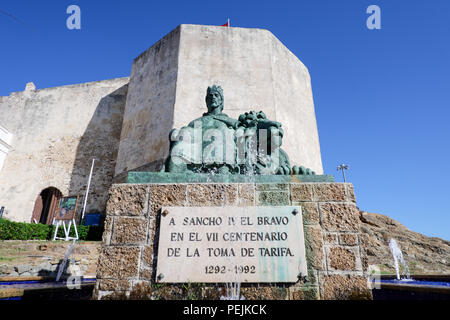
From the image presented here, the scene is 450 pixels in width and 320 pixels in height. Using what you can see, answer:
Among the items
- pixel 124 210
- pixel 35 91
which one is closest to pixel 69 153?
pixel 35 91

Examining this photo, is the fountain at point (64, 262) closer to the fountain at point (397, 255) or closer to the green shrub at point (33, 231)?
the green shrub at point (33, 231)

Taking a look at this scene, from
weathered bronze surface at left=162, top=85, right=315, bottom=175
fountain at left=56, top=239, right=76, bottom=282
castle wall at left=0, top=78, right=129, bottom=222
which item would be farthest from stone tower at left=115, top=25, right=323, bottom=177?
weathered bronze surface at left=162, top=85, right=315, bottom=175

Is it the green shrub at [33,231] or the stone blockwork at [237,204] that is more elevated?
the green shrub at [33,231]

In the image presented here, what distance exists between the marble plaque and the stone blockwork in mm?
73

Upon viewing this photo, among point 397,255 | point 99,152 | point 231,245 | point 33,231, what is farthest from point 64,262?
point 99,152

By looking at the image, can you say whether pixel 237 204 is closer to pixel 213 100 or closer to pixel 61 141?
pixel 213 100

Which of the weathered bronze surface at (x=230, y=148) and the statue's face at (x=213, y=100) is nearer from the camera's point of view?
the weathered bronze surface at (x=230, y=148)

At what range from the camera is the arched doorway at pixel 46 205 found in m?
14.9

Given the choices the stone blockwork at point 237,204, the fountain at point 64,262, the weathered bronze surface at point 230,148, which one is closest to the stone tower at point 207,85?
the fountain at point 64,262

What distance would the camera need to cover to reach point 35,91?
18125 millimetres

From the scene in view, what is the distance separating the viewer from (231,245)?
223 cm

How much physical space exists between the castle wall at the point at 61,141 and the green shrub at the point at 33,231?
11.4 ft
